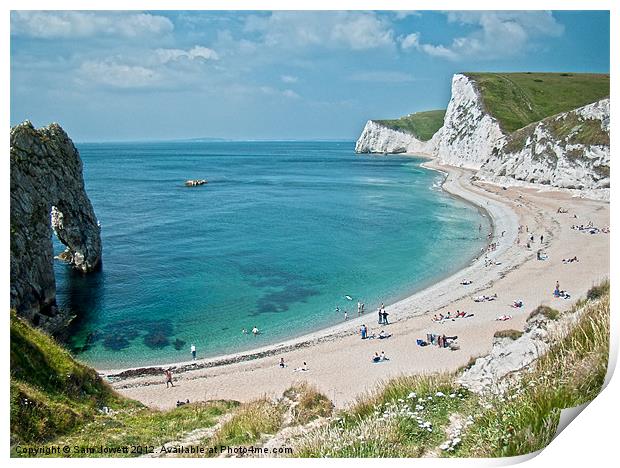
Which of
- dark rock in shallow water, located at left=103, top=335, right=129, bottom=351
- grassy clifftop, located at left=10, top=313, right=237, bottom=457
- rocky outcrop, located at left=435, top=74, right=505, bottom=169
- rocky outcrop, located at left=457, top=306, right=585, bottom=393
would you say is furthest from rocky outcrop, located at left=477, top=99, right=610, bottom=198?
grassy clifftop, located at left=10, top=313, right=237, bottom=457

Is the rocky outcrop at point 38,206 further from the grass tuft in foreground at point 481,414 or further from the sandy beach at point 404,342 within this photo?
the grass tuft in foreground at point 481,414

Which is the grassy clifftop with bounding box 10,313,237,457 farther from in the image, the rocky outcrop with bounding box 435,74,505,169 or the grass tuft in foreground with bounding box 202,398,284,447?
the rocky outcrop with bounding box 435,74,505,169

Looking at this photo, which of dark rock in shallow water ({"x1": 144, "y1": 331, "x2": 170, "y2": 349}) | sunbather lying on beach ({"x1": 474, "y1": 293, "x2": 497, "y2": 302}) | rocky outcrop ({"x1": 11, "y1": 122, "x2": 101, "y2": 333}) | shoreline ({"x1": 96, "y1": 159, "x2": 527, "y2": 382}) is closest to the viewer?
shoreline ({"x1": 96, "y1": 159, "x2": 527, "y2": 382})

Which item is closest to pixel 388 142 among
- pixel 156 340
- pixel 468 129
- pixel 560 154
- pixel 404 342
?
pixel 468 129

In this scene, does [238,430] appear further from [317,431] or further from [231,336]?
[231,336]

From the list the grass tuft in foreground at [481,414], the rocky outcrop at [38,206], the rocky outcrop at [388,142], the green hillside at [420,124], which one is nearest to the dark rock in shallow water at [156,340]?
the rocky outcrop at [38,206]

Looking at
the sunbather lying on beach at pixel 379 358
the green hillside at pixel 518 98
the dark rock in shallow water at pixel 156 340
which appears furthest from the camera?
the green hillside at pixel 518 98
